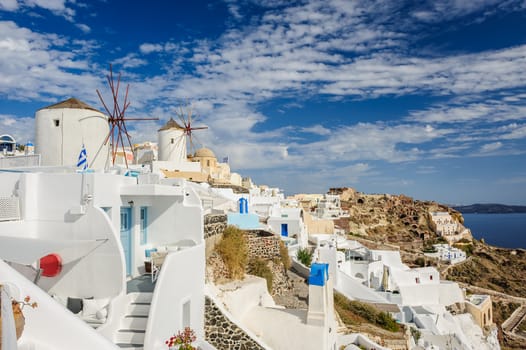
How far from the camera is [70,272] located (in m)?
8.15

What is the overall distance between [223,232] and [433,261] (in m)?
41.4

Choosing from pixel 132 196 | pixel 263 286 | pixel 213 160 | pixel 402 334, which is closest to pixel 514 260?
pixel 213 160

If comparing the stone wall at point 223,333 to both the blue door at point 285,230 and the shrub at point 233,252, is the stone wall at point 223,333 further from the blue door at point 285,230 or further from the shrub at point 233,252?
the blue door at point 285,230

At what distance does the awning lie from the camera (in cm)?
652

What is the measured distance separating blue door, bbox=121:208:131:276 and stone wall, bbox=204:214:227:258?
2317 millimetres

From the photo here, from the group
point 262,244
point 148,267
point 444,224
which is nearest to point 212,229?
point 148,267

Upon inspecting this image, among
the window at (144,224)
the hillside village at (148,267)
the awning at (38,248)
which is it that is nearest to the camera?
the awning at (38,248)

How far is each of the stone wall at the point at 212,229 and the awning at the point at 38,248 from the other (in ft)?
13.7

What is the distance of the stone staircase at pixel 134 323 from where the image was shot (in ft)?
24.2

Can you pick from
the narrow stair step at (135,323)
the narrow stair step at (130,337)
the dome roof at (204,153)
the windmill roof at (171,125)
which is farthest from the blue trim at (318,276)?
the dome roof at (204,153)

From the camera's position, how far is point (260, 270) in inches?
550

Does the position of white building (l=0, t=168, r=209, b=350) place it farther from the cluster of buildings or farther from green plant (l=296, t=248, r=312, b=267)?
the cluster of buildings

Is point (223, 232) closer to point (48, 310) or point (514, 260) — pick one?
point (48, 310)

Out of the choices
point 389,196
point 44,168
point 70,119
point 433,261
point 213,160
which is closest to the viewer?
point 44,168
